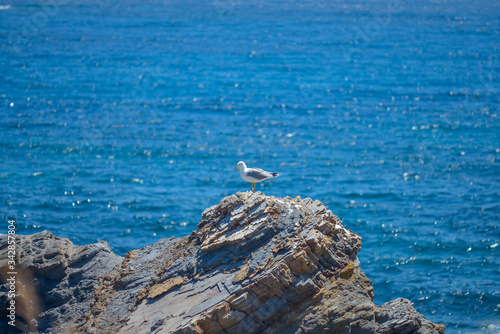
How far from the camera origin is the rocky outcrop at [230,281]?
20.4 meters

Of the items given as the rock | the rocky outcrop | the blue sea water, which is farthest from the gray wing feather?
the blue sea water

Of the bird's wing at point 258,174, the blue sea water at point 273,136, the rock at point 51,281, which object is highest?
the blue sea water at point 273,136

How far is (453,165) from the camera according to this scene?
179ft

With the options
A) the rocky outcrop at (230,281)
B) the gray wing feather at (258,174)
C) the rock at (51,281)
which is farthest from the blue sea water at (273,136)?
the rock at (51,281)

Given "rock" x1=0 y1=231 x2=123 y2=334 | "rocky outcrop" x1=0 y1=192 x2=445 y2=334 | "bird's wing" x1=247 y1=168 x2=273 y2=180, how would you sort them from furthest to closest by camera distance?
"bird's wing" x1=247 y1=168 x2=273 y2=180, "rock" x1=0 y1=231 x2=123 y2=334, "rocky outcrop" x1=0 y1=192 x2=445 y2=334

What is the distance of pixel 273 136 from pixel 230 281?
1608 inches

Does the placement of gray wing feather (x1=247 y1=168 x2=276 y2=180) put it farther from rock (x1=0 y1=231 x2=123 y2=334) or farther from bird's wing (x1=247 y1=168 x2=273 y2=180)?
rock (x1=0 y1=231 x2=123 y2=334)

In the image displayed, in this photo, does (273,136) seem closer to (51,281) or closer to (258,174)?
(258,174)

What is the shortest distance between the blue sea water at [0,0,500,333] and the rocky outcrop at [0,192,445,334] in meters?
13.4

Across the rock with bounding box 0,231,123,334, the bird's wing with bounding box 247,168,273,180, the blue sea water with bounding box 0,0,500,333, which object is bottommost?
the rock with bounding box 0,231,123,334

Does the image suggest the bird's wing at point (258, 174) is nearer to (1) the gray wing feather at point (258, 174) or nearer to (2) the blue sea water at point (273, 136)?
(1) the gray wing feather at point (258, 174)

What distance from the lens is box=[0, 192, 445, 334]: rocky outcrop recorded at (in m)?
20.4

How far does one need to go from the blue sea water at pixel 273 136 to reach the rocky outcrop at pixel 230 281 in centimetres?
1343

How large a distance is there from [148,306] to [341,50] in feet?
270
